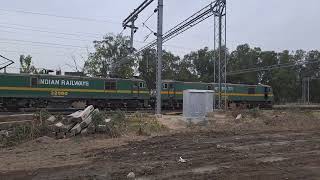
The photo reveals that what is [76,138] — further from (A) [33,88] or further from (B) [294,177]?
(A) [33,88]

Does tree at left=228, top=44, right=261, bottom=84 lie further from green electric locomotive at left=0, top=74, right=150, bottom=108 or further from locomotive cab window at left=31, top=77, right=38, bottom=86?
locomotive cab window at left=31, top=77, right=38, bottom=86

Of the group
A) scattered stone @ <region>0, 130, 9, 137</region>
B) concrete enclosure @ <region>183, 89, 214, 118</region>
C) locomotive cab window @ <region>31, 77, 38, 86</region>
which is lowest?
scattered stone @ <region>0, 130, 9, 137</region>

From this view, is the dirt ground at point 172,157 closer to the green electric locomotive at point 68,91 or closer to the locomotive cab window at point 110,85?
the green electric locomotive at point 68,91

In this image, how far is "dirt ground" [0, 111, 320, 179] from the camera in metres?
10.3

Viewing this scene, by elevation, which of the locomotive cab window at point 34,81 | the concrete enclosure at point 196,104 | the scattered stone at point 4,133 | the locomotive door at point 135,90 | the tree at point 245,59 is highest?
the tree at point 245,59

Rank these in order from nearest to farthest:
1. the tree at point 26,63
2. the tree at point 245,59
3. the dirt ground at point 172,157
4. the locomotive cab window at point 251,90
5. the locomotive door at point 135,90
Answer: the dirt ground at point 172,157 < the locomotive door at point 135,90 < the locomotive cab window at point 251,90 < the tree at point 26,63 < the tree at point 245,59

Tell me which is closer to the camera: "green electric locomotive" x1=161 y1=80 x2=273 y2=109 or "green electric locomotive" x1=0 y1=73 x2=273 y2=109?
"green electric locomotive" x1=0 y1=73 x2=273 y2=109

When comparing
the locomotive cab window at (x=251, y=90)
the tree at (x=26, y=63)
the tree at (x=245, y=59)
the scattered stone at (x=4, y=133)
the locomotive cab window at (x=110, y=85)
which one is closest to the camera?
the scattered stone at (x=4, y=133)

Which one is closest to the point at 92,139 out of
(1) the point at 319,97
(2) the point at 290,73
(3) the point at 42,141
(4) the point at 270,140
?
(3) the point at 42,141

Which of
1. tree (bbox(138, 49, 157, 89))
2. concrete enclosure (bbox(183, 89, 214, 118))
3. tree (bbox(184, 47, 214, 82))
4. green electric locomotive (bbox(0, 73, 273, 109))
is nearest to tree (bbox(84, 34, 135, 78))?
tree (bbox(138, 49, 157, 89))

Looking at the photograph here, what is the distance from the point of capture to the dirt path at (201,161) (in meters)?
10.2

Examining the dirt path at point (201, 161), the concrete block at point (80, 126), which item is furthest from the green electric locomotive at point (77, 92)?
the dirt path at point (201, 161)

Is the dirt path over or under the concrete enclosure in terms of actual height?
under

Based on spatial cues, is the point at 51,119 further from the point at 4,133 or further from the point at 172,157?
the point at 172,157
